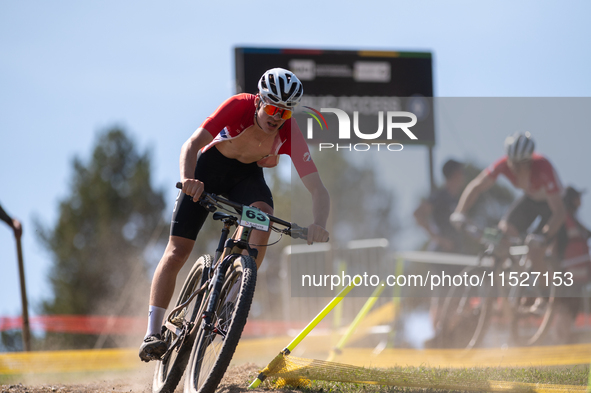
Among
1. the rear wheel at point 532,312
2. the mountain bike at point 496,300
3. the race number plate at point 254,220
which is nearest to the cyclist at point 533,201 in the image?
the mountain bike at point 496,300

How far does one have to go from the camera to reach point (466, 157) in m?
10.1

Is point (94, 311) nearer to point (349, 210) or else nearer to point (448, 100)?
point (349, 210)

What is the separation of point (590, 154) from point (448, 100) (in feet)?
8.89

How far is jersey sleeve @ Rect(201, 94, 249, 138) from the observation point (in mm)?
4098

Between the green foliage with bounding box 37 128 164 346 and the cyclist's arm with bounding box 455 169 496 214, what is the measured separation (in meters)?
33.0

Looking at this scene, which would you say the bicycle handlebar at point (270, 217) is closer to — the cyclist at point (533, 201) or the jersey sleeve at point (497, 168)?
the cyclist at point (533, 201)

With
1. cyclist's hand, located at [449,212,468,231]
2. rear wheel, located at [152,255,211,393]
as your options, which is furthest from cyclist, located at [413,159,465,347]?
Answer: rear wheel, located at [152,255,211,393]

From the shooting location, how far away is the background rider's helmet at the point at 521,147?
865cm

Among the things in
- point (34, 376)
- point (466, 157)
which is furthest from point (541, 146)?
point (34, 376)

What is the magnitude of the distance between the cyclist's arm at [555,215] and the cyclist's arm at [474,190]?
1.07m

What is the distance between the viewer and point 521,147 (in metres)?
8.67

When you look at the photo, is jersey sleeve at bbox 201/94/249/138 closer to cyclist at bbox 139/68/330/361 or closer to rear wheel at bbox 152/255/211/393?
cyclist at bbox 139/68/330/361

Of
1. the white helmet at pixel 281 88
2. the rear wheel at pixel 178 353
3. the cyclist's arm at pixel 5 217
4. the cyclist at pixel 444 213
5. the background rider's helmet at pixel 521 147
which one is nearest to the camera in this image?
the white helmet at pixel 281 88

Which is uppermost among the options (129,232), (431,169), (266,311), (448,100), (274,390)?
(448,100)
